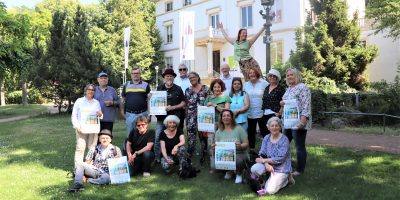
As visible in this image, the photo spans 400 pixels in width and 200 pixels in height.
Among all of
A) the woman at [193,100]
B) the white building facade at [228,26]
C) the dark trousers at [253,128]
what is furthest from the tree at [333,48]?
the woman at [193,100]

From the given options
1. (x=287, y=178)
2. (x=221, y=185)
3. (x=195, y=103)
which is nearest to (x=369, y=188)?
(x=287, y=178)

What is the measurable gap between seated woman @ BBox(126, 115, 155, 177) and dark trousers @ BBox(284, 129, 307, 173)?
8.48 feet

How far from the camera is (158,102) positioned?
892 cm

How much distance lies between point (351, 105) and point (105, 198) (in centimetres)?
1232

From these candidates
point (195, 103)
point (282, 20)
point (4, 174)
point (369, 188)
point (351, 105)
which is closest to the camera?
point (369, 188)

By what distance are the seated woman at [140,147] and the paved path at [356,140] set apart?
4638 millimetres

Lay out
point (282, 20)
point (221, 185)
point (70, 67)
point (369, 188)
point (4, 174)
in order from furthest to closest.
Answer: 1. point (282, 20)
2. point (70, 67)
3. point (4, 174)
4. point (221, 185)
5. point (369, 188)

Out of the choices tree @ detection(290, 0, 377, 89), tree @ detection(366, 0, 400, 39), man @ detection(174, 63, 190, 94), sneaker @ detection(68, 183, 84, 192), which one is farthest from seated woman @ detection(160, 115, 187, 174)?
tree @ detection(290, 0, 377, 89)

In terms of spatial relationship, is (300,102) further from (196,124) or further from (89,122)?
(89,122)

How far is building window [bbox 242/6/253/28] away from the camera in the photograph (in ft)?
105

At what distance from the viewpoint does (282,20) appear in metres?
29.5

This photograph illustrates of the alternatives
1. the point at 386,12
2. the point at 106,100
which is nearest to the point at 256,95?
the point at 106,100

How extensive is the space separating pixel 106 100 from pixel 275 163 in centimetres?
363

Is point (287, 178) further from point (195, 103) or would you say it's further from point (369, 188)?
point (195, 103)
